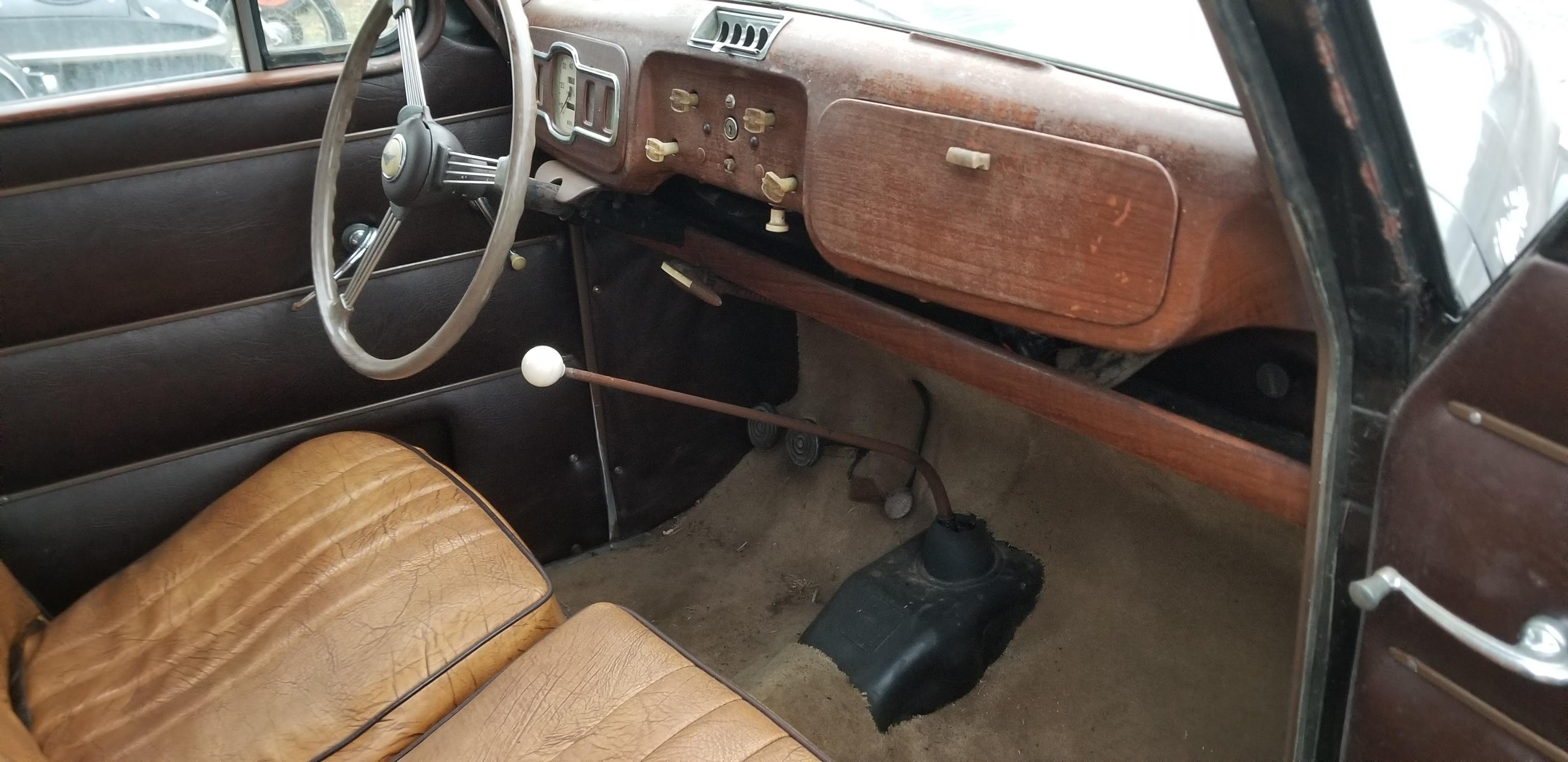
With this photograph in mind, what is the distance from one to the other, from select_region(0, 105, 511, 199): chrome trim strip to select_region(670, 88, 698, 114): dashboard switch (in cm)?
51

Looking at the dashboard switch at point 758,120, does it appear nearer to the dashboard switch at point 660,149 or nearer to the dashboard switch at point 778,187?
the dashboard switch at point 778,187

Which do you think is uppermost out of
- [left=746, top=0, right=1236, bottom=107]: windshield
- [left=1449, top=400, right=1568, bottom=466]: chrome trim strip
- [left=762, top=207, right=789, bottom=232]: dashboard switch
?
[left=746, top=0, right=1236, bottom=107]: windshield

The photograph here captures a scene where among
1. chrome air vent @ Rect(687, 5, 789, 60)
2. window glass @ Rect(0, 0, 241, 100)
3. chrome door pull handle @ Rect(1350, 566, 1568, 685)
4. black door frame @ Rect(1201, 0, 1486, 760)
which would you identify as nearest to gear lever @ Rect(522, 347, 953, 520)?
chrome air vent @ Rect(687, 5, 789, 60)

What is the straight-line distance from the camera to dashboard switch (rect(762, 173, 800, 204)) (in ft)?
4.26

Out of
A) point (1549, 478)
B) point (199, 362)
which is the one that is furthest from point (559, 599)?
point (1549, 478)

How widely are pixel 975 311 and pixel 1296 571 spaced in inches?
30.1

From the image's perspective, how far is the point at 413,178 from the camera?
1351mm

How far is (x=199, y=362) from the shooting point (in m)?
1.65

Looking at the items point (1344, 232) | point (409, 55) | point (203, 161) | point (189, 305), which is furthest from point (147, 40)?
point (1344, 232)

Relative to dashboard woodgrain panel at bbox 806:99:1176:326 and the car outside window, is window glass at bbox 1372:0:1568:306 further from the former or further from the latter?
the car outside window

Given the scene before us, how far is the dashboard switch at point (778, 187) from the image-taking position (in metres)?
1.30

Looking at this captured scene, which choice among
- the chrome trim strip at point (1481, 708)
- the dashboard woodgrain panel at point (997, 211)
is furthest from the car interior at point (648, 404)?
the chrome trim strip at point (1481, 708)

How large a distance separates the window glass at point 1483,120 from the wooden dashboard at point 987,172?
0.42 ft

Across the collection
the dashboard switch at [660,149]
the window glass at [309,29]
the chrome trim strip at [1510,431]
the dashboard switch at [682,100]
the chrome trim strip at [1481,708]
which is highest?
the window glass at [309,29]
